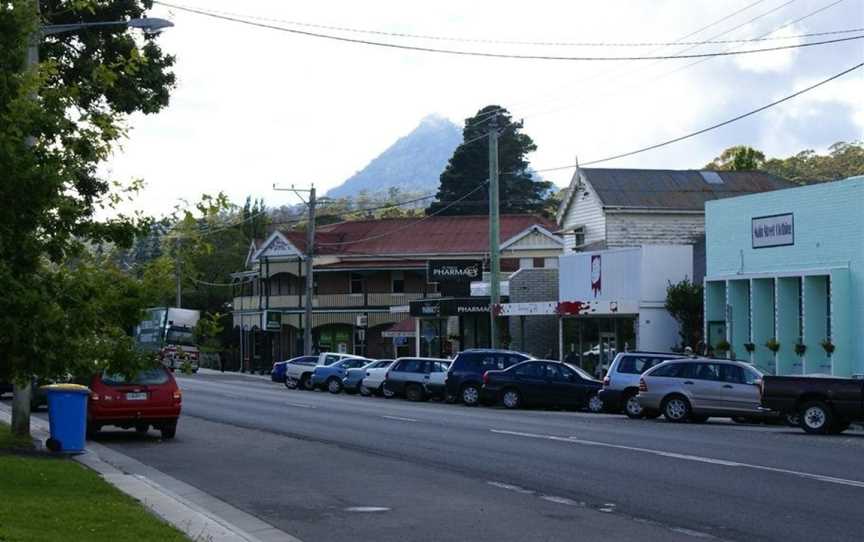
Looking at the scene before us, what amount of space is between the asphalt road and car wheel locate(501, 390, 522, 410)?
7.11 meters

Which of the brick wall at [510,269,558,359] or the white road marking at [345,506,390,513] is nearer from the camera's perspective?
the white road marking at [345,506,390,513]

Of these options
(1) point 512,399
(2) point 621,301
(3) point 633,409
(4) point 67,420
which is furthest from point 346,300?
(4) point 67,420

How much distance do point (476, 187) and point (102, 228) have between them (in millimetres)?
85380

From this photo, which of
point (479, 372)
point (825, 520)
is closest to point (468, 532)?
point (825, 520)

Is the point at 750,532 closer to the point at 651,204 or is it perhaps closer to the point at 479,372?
Answer: the point at 479,372

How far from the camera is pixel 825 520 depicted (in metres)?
12.9

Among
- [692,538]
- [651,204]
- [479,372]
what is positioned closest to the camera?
[692,538]

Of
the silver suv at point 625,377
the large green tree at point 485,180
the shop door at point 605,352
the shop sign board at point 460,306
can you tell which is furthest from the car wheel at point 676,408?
the large green tree at point 485,180

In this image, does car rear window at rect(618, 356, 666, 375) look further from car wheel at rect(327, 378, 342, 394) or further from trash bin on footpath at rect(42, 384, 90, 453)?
car wheel at rect(327, 378, 342, 394)

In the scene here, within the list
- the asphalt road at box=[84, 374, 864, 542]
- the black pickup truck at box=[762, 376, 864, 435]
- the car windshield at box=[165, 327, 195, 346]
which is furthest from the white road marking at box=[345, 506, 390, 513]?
the car windshield at box=[165, 327, 195, 346]

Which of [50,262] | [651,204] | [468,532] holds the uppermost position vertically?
[651,204]

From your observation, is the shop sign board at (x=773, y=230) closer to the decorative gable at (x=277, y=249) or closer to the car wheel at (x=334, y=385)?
the car wheel at (x=334, y=385)

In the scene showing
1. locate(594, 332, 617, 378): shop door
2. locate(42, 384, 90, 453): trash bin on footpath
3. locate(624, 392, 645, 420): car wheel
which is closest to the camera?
locate(42, 384, 90, 453): trash bin on footpath

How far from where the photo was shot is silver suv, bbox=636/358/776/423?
1169 inches
